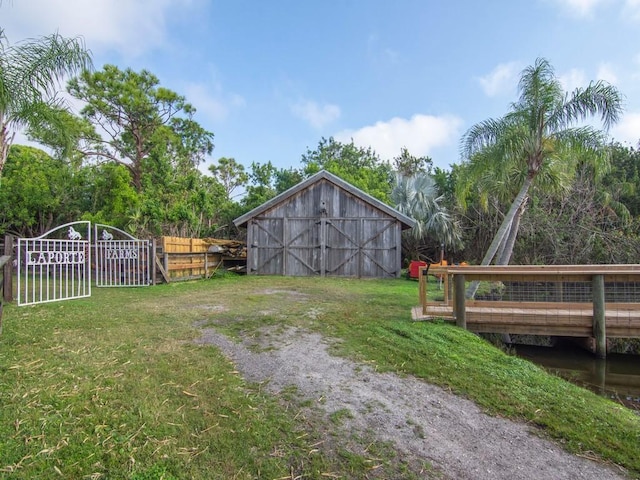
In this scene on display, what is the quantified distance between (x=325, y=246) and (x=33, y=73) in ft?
36.0

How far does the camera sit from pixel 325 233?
50.1 ft

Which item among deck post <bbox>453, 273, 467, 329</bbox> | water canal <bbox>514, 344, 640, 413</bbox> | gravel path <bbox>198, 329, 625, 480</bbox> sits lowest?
water canal <bbox>514, 344, 640, 413</bbox>

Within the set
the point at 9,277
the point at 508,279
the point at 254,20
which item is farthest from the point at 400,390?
the point at 254,20

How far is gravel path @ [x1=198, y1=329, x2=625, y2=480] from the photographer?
7.85 ft

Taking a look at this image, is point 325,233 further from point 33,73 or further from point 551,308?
point 33,73

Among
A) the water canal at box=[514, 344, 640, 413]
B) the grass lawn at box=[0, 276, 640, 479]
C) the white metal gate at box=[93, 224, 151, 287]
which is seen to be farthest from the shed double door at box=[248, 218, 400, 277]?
the grass lawn at box=[0, 276, 640, 479]

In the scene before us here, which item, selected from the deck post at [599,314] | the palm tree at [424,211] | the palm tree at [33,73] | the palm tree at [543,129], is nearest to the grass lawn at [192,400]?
the deck post at [599,314]

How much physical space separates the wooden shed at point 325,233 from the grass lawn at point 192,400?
355 inches

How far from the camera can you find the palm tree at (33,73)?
5.68m

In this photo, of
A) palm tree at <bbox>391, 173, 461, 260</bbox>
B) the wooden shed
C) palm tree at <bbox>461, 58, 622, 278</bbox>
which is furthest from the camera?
palm tree at <bbox>391, 173, 461, 260</bbox>

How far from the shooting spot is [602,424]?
3.01 meters

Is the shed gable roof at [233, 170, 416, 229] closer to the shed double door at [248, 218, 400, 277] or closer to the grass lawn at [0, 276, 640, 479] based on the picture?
the shed double door at [248, 218, 400, 277]

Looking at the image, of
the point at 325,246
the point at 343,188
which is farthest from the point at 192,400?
the point at 343,188

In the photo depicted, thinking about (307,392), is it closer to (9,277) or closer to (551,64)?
(9,277)
